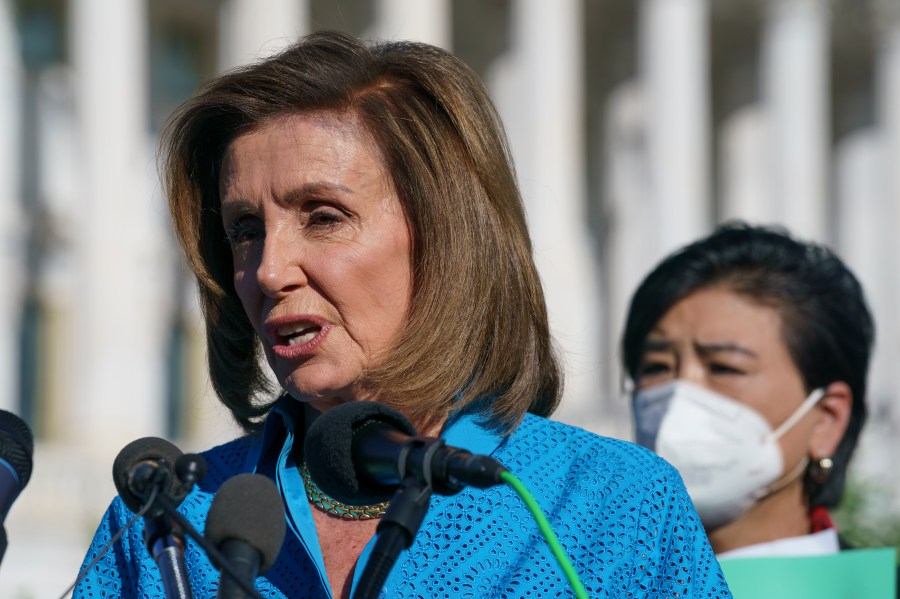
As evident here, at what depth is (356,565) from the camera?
311cm

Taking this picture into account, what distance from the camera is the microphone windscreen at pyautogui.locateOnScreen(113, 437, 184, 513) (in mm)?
2670

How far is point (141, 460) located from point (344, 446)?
38 centimetres

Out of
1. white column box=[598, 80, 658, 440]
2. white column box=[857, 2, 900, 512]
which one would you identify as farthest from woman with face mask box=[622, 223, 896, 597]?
white column box=[857, 2, 900, 512]

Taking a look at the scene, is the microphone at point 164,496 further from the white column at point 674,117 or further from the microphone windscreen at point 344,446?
the white column at point 674,117

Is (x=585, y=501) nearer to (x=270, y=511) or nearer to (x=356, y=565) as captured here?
(x=356, y=565)

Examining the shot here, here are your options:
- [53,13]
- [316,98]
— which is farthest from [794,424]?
[53,13]

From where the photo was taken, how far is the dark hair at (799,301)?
505 cm

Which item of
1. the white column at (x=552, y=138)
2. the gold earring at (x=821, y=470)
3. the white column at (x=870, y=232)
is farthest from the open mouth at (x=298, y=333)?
the white column at (x=870, y=232)

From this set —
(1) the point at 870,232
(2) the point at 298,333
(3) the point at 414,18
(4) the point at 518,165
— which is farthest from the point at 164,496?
(1) the point at 870,232

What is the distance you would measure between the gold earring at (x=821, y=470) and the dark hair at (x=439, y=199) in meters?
1.77

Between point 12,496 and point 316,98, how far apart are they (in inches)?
41.8

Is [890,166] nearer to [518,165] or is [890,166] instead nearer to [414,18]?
[518,165]

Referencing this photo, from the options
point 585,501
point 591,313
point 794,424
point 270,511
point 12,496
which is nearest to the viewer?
point 270,511

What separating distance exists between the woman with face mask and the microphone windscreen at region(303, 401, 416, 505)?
2419 millimetres
